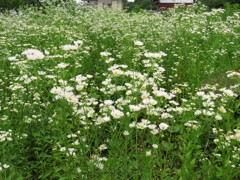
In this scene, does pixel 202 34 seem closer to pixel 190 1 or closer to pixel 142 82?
pixel 142 82

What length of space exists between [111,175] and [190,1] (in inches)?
1317

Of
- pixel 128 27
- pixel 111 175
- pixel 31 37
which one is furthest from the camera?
pixel 128 27

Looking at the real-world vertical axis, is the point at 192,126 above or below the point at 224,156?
above

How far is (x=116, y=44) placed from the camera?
7121 millimetres

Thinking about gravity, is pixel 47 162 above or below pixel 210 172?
below

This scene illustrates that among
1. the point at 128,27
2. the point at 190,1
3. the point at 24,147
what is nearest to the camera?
the point at 24,147

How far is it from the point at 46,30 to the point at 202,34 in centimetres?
329

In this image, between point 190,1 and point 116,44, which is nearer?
point 116,44

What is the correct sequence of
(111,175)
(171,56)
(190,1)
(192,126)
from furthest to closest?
(190,1) < (171,56) < (192,126) < (111,175)

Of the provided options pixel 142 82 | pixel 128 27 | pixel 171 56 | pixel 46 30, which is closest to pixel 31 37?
pixel 46 30

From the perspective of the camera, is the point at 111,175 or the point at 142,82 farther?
the point at 142,82

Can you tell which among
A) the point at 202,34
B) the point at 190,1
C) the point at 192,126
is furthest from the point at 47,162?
the point at 190,1

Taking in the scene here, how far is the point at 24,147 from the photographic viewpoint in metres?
3.34

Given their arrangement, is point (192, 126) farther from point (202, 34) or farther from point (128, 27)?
point (128, 27)
